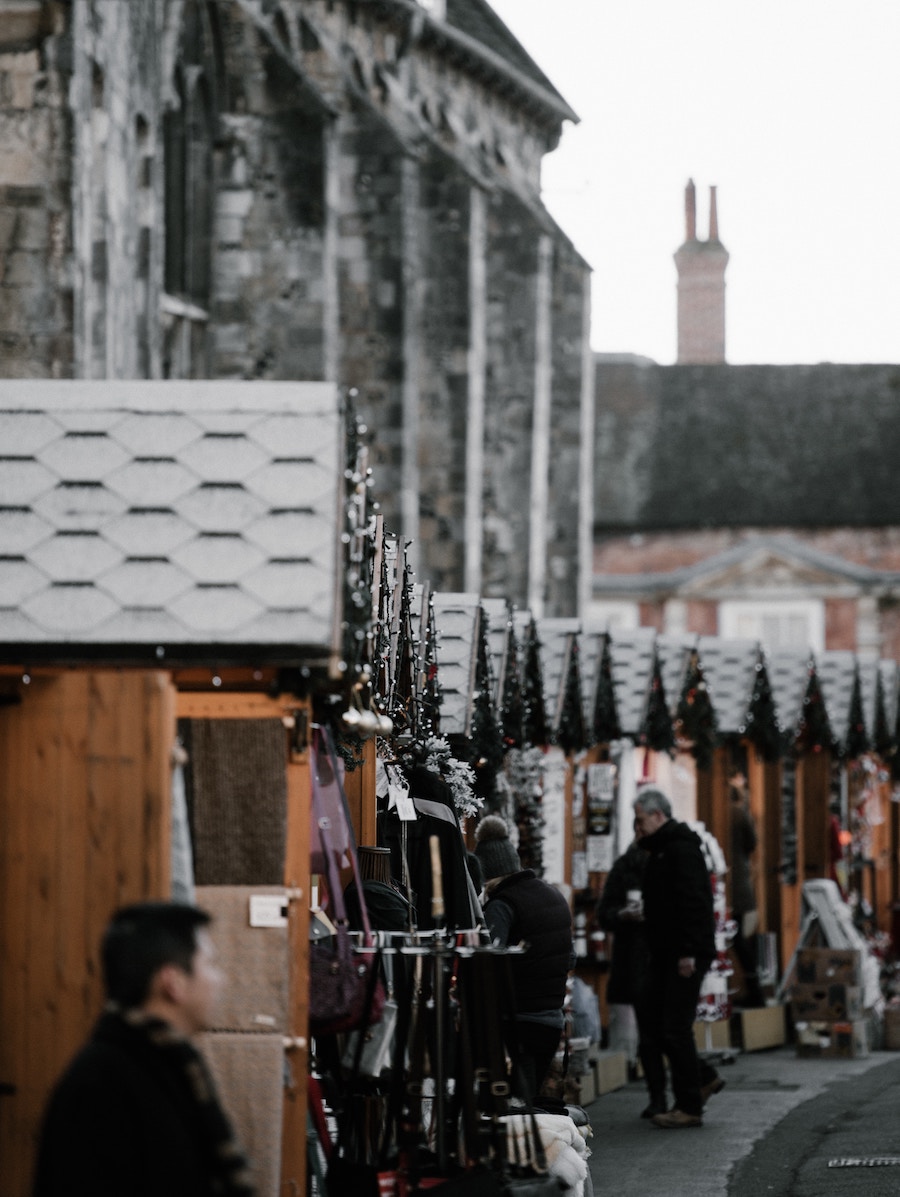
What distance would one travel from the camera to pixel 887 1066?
1692 cm

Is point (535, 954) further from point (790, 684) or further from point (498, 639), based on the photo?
point (790, 684)

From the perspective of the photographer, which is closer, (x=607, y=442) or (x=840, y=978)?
(x=840, y=978)

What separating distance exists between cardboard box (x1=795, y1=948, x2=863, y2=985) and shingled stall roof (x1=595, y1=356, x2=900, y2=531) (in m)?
32.6

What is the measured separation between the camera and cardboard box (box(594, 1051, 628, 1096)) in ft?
48.0

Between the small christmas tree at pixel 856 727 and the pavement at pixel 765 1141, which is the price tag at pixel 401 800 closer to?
the pavement at pixel 765 1141

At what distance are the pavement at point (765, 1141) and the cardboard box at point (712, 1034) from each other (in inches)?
25.9

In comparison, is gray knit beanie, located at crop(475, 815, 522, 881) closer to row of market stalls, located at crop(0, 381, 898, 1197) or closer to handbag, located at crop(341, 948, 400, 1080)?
row of market stalls, located at crop(0, 381, 898, 1197)

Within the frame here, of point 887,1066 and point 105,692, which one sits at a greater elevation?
point 105,692

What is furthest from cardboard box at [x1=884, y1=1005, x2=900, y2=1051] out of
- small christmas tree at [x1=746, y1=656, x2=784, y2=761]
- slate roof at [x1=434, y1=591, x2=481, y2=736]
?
slate roof at [x1=434, y1=591, x2=481, y2=736]

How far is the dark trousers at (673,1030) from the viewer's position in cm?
1288

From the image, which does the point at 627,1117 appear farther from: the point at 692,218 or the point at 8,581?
the point at 692,218

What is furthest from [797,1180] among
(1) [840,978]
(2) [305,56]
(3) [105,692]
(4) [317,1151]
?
(2) [305,56]

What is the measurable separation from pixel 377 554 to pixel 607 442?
4491cm

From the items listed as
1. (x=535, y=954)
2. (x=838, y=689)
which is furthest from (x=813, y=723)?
(x=535, y=954)
